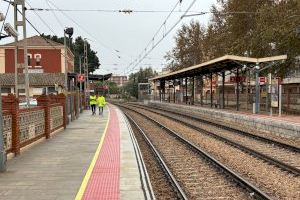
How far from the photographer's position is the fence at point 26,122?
12.7 meters

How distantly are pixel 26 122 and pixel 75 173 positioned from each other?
15.2 ft

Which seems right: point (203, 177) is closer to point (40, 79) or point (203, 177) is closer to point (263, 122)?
point (263, 122)

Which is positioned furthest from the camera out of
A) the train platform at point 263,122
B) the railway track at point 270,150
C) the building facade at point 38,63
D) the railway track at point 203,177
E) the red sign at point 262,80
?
the building facade at point 38,63

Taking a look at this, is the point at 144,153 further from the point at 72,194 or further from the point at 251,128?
the point at 251,128

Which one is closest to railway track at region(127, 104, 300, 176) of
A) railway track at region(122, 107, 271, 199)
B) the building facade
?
railway track at region(122, 107, 271, 199)

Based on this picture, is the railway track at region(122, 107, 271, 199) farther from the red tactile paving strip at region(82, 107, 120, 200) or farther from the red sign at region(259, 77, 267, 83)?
the red sign at region(259, 77, 267, 83)

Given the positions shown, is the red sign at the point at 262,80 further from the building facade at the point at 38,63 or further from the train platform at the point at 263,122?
the building facade at the point at 38,63

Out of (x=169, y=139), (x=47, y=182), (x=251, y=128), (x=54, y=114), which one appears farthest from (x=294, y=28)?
(x=47, y=182)

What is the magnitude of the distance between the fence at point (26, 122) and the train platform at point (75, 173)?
1.19ft

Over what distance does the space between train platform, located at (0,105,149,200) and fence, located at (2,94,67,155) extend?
0.36 metres

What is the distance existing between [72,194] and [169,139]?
516 inches

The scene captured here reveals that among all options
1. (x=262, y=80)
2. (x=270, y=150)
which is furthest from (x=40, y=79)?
(x=270, y=150)

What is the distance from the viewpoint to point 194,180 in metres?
11.3

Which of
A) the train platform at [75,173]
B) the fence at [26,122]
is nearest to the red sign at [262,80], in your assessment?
the fence at [26,122]
